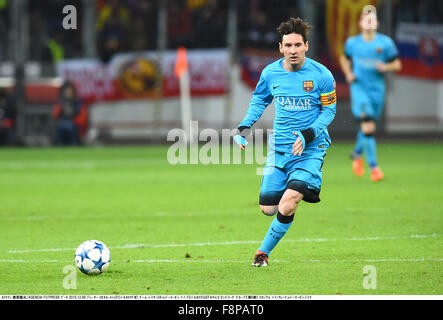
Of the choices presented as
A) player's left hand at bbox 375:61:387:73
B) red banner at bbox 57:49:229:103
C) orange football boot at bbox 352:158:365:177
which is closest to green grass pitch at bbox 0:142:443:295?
orange football boot at bbox 352:158:365:177

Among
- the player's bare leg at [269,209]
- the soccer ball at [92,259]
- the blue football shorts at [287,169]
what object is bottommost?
the soccer ball at [92,259]

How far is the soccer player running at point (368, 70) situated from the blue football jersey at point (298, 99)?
7436 mm

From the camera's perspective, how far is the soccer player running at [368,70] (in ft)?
51.4

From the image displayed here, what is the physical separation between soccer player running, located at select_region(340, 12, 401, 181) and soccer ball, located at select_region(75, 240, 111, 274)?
856cm

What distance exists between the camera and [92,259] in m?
7.59

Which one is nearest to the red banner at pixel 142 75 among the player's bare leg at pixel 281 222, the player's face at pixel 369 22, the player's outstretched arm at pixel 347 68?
the player's outstretched arm at pixel 347 68

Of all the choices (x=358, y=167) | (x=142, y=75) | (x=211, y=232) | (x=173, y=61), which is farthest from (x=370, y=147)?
(x=142, y=75)

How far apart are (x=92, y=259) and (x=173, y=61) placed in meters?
22.2

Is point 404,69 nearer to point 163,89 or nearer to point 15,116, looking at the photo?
point 163,89

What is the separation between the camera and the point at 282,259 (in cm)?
840

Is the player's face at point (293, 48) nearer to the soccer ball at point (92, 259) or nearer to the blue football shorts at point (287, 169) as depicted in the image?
the blue football shorts at point (287, 169)

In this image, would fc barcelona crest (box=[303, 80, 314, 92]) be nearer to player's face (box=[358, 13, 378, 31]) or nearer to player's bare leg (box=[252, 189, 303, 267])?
player's bare leg (box=[252, 189, 303, 267])
